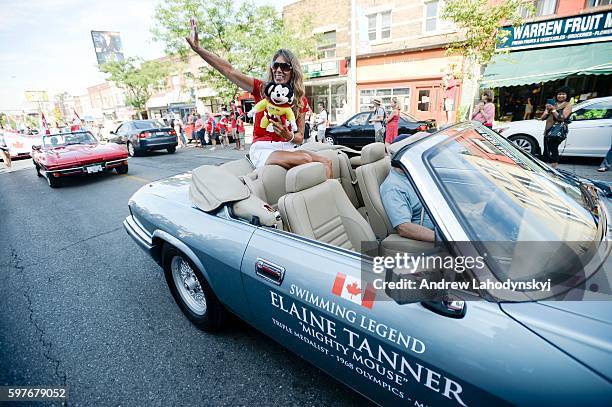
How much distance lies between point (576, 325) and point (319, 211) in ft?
4.74

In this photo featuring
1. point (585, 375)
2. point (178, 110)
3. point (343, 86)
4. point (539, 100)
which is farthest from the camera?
point (178, 110)

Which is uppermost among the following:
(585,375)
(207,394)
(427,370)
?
(585,375)

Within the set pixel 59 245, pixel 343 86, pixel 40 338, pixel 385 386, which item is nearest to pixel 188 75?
pixel 343 86

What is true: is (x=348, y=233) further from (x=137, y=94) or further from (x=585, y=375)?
(x=137, y=94)

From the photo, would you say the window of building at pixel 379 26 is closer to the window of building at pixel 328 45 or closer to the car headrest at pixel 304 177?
the window of building at pixel 328 45

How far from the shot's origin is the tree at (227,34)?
49.0ft

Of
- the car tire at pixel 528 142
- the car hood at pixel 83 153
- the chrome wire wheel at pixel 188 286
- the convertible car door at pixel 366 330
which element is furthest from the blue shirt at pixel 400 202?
the car hood at pixel 83 153

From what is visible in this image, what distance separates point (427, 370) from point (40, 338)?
3.00 m

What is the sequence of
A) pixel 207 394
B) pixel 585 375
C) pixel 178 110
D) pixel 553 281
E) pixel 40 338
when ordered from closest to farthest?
pixel 585 375, pixel 553 281, pixel 207 394, pixel 40 338, pixel 178 110

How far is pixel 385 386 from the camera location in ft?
4.33

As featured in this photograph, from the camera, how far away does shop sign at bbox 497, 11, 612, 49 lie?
10.6m

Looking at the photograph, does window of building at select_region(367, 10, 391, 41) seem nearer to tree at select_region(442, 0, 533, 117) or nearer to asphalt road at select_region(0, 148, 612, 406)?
tree at select_region(442, 0, 533, 117)

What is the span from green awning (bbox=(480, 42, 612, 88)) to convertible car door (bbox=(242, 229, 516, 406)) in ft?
40.7

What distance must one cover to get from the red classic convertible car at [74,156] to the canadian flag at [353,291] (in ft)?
27.5
